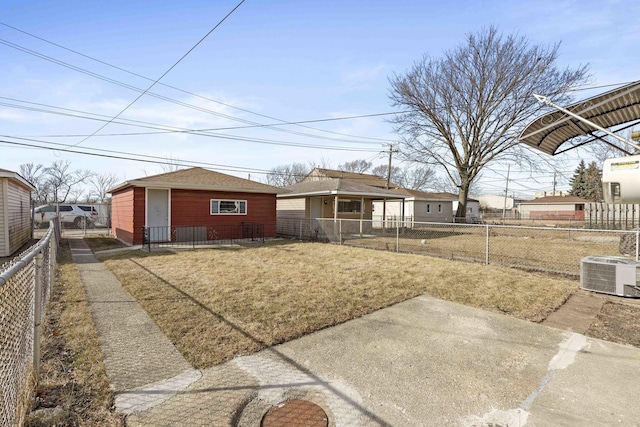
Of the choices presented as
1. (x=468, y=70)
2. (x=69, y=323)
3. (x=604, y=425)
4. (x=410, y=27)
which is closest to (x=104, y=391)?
(x=69, y=323)

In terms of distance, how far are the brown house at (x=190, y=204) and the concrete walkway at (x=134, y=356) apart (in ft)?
27.1

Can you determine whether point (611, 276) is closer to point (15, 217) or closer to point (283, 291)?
point (283, 291)

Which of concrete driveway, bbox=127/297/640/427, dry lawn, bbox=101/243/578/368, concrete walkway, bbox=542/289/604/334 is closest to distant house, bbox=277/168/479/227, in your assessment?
dry lawn, bbox=101/243/578/368

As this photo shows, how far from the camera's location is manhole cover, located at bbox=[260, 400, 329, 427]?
92.0 inches

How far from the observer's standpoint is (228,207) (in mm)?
15242

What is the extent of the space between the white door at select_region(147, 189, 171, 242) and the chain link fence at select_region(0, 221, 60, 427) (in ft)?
35.0

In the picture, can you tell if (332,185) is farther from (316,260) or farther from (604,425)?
(604,425)

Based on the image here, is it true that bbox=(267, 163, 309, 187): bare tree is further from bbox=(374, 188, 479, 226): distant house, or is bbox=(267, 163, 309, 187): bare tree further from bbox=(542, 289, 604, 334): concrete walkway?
bbox=(542, 289, 604, 334): concrete walkway

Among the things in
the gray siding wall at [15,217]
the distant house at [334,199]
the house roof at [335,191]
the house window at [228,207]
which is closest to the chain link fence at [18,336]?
the gray siding wall at [15,217]

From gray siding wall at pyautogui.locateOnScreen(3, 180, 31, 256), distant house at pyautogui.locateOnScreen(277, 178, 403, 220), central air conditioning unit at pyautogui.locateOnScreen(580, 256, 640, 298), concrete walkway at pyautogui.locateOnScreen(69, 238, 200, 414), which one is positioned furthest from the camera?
distant house at pyautogui.locateOnScreen(277, 178, 403, 220)

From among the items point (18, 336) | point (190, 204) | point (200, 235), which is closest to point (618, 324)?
point (18, 336)

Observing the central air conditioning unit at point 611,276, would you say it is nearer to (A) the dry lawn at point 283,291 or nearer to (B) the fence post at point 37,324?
(A) the dry lawn at point 283,291

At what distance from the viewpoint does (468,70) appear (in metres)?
23.6

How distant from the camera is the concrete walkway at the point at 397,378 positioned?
2.42 meters
